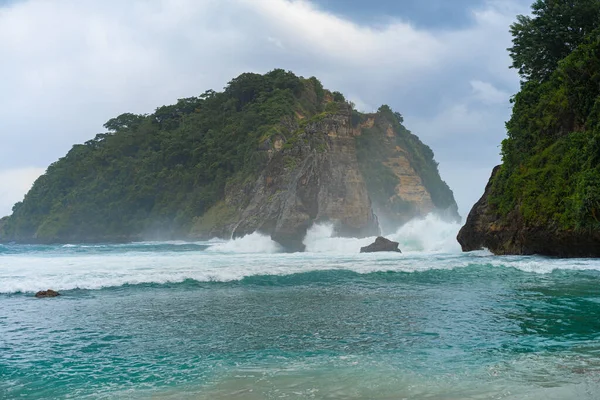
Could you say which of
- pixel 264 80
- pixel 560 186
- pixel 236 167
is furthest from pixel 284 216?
pixel 264 80

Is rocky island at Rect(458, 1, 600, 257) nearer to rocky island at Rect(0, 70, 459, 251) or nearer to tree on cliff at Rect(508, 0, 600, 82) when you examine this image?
tree on cliff at Rect(508, 0, 600, 82)

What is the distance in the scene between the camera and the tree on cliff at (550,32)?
3000cm

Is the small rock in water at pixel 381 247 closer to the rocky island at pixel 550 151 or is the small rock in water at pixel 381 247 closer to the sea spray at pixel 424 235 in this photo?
the rocky island at pixel 550 151

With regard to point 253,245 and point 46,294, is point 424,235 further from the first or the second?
point 46,294

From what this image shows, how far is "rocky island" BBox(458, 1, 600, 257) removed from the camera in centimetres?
2314

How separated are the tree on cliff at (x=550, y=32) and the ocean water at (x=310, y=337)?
1714 cm

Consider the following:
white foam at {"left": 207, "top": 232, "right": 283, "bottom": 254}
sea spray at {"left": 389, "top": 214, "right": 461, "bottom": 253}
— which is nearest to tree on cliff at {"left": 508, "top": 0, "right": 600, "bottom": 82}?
sea spray at {"left": 389, "top": 214, "right": 461, "bottom": 253}

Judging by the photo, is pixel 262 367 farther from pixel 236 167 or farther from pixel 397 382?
pixel 236 167

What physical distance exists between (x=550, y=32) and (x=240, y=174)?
166ft

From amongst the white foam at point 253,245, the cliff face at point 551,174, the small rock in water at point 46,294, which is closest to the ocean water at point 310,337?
the small rock in water at point 46,294

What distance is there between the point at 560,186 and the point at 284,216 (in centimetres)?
2682

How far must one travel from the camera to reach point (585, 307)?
12508 millimetres

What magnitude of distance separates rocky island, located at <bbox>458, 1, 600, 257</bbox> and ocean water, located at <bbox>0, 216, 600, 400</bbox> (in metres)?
3.75

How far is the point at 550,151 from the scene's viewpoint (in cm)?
2755
